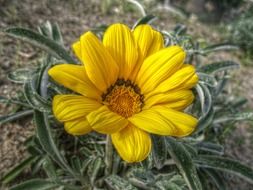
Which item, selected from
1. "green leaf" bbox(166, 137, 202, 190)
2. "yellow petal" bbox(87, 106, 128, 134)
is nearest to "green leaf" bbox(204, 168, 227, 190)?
"green leaf" bbox(166, 137, 202, 190)

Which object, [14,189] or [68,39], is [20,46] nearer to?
[68,39]

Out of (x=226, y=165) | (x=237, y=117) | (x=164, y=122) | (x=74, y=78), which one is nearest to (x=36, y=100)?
(x=74, y=78)

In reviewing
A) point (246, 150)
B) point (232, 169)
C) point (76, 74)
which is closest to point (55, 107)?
point (76, 74)

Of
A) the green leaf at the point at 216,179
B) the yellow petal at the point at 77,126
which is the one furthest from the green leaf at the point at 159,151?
the green leaf at the point at 216,179

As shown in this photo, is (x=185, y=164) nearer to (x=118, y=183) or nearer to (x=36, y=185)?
(x=118, y=183)

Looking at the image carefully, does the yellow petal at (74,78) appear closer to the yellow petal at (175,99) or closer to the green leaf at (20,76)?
the yellow petal at (175,99)

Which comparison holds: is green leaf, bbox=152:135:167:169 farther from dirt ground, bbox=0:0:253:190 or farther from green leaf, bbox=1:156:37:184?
dirt ground, bbox=0:0:253:190
